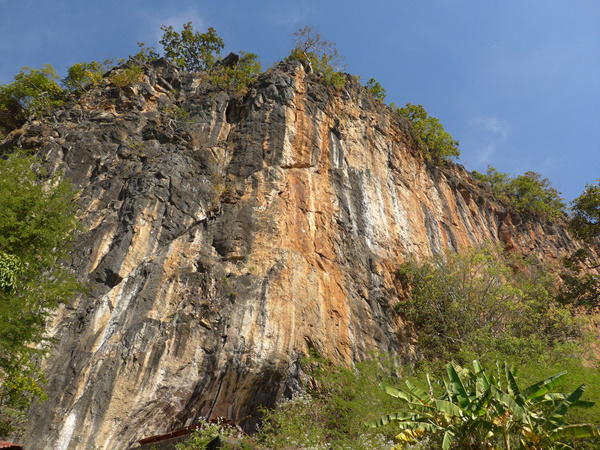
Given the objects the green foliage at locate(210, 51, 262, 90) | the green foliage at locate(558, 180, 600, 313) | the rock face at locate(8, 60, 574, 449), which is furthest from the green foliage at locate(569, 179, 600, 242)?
the green foliage at locate(210, 51, 262, 90)

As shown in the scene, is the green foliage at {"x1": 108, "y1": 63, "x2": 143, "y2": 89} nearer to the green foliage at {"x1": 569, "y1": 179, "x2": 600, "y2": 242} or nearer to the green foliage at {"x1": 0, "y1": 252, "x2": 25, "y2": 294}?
the green foliage at {"x1": 0, "y1": 252, "x2": 25, "y2": 294}

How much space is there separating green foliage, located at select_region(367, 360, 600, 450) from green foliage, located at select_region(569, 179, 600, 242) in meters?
13.8

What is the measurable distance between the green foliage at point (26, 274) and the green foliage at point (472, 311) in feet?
43.2

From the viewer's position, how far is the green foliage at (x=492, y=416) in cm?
810

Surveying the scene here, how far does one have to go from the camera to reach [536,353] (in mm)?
15125

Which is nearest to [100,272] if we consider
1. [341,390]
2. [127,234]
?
[127,234]

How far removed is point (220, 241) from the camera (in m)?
14.8

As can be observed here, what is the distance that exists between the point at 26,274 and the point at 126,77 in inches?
528

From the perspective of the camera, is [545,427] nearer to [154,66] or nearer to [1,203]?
[1,203]

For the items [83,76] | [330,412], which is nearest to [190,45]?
[83,76]

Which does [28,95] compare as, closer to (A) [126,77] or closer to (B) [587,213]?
(A) [126,77]

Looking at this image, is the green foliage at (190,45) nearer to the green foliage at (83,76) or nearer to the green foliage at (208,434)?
the green foliage at (83,76)

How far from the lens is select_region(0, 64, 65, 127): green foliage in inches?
847

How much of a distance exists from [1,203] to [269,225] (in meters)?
8.80
